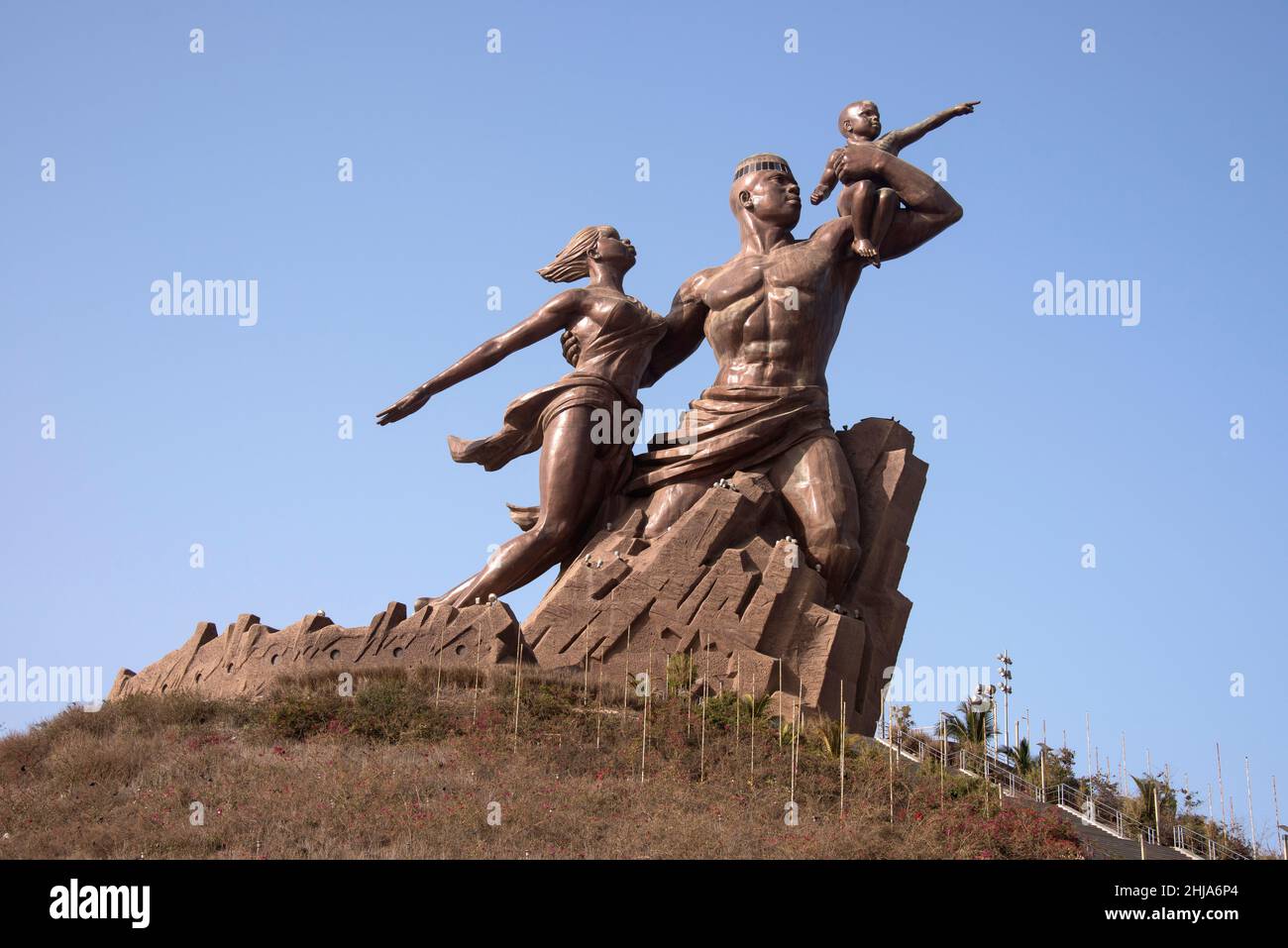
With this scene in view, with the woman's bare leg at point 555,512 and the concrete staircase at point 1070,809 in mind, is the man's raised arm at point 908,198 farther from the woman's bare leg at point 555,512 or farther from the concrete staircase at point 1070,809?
the concrete staircase at point 1070,809

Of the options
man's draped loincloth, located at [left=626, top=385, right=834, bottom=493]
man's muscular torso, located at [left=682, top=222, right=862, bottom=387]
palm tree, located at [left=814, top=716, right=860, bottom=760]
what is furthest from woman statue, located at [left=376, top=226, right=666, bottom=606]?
palm tree, located at [left=814, top=716, right=860, bottom=760]

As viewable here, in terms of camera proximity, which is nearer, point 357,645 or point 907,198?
point 357,645

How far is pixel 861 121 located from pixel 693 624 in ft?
21.1

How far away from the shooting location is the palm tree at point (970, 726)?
20859 millimetres

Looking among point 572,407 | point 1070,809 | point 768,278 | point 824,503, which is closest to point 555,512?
point 572,407

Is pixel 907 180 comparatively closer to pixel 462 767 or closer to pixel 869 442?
pixel 869 442

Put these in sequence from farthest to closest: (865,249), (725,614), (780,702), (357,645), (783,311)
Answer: (865,249), (783,311), (357,645), (725,614), (780,702)

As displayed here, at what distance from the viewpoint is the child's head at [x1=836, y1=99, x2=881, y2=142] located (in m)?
18.7

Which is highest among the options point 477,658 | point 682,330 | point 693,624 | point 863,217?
point 863,217

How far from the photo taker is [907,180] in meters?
18.2

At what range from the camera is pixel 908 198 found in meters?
18.2

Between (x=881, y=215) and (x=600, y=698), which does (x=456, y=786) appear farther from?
(x=881, y=215)

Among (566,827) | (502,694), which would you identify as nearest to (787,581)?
(502,694)
